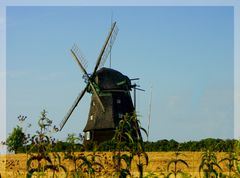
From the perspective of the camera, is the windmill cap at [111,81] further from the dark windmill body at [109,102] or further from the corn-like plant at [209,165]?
the corn-like plant at [209,165]

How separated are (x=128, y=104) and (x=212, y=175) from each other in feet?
126

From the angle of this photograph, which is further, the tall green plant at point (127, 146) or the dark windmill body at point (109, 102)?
the dark windmill body at point (109, 102)

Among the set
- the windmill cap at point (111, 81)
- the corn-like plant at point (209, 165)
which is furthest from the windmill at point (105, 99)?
the corn-like plant at point (209, 165)

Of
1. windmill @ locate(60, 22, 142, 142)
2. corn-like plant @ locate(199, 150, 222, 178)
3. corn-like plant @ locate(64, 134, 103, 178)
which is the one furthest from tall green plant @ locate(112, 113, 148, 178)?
windmill @ locate(60, 22, 142, 142)

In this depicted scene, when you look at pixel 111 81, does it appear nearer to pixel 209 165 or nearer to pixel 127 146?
pixel 209 165

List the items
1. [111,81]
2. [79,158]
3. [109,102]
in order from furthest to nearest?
[109,102]
[111,81]
[79,158]

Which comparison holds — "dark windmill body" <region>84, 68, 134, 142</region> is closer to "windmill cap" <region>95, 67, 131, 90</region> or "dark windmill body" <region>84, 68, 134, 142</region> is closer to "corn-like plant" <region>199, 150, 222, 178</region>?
"windmill cap" <region>95, 67, 131, 90</region>

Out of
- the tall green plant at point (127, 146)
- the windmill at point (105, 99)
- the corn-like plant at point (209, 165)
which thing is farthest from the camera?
the windmill at point (105, 99)

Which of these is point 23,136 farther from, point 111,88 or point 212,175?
point 111,88

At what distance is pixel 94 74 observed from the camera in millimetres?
42844

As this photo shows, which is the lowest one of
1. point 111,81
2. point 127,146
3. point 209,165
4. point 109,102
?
point 209,165

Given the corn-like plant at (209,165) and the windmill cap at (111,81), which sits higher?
the windmill cap at (111,81)

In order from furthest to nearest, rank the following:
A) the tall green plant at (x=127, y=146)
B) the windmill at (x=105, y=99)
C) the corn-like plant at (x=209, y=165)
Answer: the windmill at (x=105, y=99), the corn-like plant at (x=209, y=165), the tall green plant at (x=127, y=146)

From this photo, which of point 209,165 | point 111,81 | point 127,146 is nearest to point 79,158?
point 127,146
